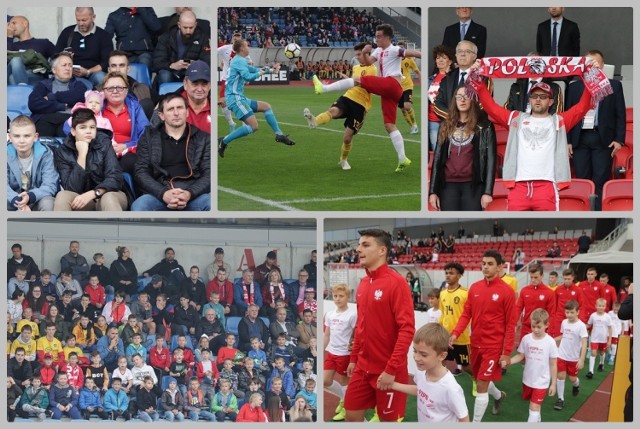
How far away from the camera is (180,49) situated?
450 inches

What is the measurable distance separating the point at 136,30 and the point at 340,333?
397 centimetres

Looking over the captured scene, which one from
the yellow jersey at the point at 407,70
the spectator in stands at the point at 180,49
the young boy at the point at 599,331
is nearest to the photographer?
the spectator in stands at the point at 180,49

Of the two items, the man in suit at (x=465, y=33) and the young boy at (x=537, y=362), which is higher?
the man in suit at (x=465, y=33)

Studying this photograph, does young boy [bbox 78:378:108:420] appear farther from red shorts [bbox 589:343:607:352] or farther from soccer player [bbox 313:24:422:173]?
red shorts [bbox 589:343:607:352]

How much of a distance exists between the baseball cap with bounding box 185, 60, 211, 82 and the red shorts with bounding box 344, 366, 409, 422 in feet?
10.6

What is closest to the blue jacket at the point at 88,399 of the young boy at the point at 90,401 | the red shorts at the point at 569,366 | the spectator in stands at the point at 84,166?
the young boy at the point at 90,401

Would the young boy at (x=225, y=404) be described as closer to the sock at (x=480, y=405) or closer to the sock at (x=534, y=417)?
the sock at (x=480, y=405)

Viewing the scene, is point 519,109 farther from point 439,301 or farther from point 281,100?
point 281,100

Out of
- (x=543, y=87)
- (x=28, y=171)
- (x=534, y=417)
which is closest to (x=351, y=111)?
(x=543, y=87)

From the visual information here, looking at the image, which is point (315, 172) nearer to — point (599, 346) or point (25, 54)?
point (25, 54)

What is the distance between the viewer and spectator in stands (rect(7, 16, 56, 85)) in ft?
38.2

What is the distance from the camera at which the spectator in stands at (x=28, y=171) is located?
9.99 meters

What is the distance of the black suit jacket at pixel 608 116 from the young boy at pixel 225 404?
13.5 ft

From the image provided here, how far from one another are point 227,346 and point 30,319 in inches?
76.1
